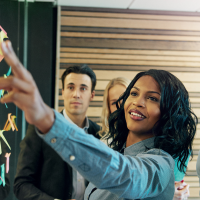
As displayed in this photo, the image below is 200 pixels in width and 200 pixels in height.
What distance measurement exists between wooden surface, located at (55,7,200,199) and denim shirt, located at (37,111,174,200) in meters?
2.77

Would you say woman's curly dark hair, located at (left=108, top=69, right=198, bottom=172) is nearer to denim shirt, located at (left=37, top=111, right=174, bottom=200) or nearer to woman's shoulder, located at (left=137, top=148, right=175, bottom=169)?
woman's shoulder, located at (left=137, top=148, right=175, bottom=169)

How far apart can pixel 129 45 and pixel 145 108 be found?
2.73 metres

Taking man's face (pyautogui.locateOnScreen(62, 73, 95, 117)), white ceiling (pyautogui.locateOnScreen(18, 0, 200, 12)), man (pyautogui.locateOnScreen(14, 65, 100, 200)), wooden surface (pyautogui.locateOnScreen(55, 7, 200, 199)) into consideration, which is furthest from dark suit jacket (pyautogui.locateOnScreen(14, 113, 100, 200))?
white ceiling (pyautogui.locateOnScreen(18, 0, 200, 12))

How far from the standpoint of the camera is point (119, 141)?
1438mm

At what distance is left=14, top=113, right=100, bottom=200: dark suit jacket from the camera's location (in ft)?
5.46

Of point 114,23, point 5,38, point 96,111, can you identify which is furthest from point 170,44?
point 5,38

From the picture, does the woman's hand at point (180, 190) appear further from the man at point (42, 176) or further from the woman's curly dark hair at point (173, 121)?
the man at point (42, 176)

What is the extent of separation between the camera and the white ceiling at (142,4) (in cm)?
338

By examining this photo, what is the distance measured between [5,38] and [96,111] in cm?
247

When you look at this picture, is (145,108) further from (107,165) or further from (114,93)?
(114,93)

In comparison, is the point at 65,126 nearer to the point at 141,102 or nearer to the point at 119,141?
the point at 141,102

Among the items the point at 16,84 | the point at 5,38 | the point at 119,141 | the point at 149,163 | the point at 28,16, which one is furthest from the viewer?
the point at 28,16

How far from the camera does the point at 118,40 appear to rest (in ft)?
12.0

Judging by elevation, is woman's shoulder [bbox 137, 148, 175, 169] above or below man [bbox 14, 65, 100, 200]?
above
